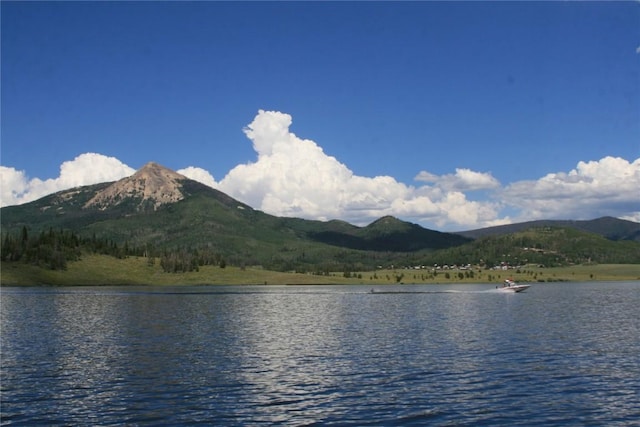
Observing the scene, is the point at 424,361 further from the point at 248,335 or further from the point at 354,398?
the point at 248,335

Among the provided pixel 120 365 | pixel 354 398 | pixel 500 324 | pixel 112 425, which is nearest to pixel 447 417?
pixel 354 398

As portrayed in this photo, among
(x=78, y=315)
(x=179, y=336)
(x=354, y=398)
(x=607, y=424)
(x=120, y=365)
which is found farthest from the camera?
(x=78, y=315)

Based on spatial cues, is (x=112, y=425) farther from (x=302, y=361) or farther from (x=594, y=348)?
(x=594, y=348)

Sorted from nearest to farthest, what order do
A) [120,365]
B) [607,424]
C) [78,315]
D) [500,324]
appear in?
[607,424], [120,365], [500,324], [78,315]

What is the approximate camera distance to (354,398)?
48.3 m

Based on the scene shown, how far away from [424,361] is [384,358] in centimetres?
467

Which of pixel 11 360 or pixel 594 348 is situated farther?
pixel 594 348

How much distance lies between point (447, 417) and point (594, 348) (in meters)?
39.6

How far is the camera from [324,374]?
5856 cm

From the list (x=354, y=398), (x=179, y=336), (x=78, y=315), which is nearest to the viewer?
(x=354, y=398)

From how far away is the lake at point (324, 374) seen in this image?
43406mm

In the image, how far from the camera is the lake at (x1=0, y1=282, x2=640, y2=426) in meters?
43.4

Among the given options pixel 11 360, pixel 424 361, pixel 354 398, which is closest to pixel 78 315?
pixel 11 360

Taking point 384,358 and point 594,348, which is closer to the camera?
point 384,358
